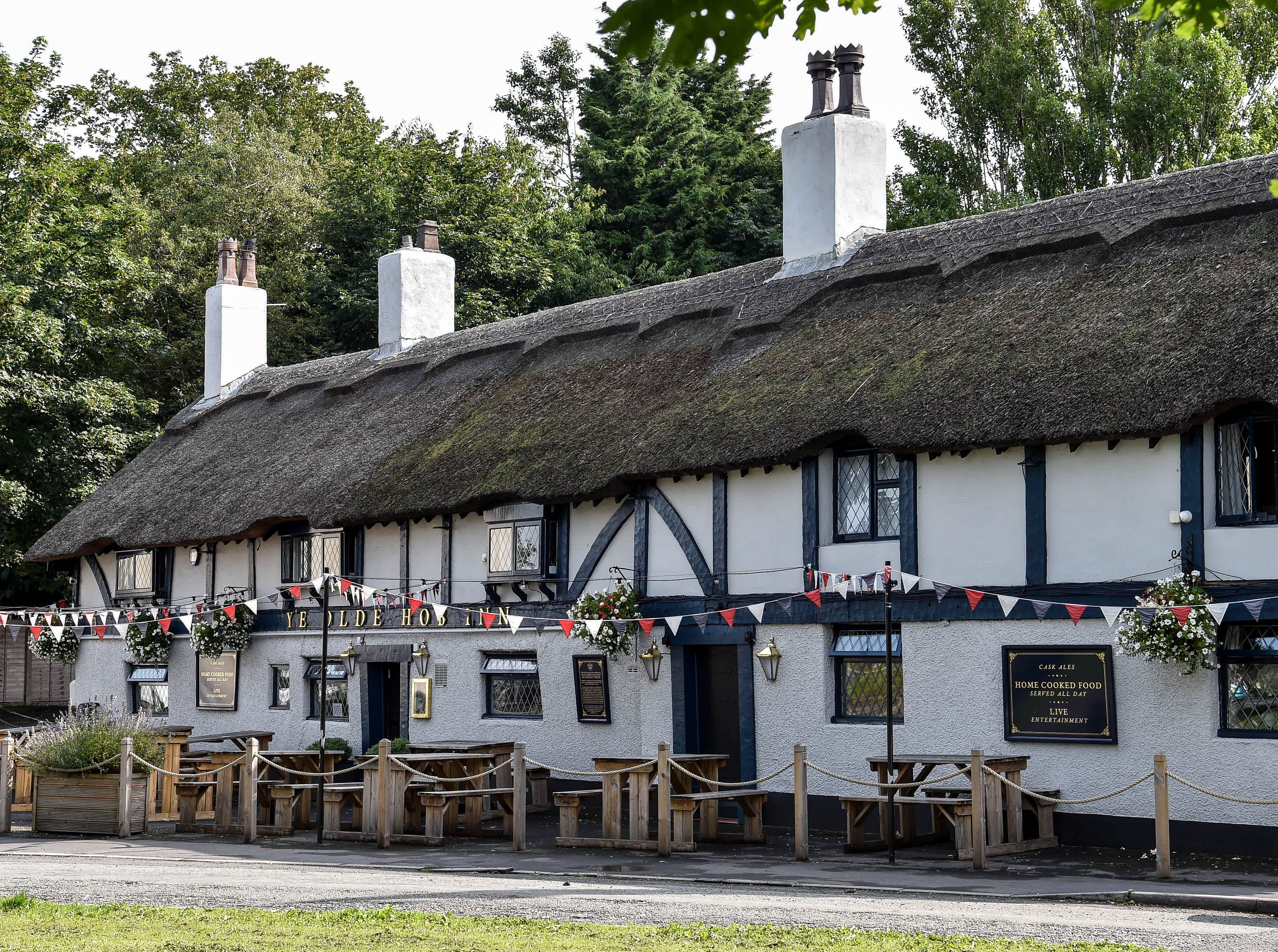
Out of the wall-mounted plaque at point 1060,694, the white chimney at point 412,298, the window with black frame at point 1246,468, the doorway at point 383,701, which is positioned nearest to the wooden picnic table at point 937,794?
the wall-mounted plaque at point 1060,694

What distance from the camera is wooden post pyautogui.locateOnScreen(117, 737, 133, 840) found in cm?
1680

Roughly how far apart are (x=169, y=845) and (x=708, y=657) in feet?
20.7

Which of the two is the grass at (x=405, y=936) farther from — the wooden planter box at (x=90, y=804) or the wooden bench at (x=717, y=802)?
the wooden planter box at (x=90, y=804)

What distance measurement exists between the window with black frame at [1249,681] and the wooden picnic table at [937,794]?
74.1 inches

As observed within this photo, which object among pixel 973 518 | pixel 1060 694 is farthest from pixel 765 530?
pixel 1060 694

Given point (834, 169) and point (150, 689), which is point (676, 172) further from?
point (834, 169)

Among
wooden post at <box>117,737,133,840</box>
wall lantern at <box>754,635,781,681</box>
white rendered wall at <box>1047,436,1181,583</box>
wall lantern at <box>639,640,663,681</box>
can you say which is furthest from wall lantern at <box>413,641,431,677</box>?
white rendered wall at <box>1047,436,1181,583</box>

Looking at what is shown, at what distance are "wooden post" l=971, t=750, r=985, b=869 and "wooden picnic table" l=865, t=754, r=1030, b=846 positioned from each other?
229 millimetres

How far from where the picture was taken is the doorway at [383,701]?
2216 centimetres

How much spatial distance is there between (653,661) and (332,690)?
6.97 meters

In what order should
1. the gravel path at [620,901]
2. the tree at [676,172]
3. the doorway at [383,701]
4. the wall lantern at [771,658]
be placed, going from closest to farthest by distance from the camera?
the gravel path at [620,901] < the wall lantern at [771,658] < the doorway at [383,701] < the tree at [676,172]

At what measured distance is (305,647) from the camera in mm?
23406

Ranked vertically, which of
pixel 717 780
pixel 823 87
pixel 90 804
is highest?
pixel 823 87

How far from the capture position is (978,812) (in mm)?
13195
